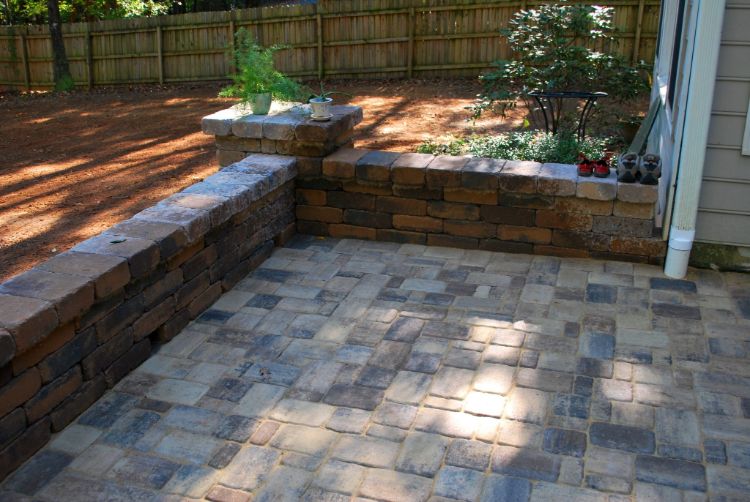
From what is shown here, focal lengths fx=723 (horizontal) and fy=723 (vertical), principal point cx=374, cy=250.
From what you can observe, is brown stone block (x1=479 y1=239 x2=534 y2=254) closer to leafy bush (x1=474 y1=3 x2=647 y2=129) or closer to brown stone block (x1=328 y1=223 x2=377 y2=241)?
brown stone block (x1=328 y1=223 x2=377 y2=241)

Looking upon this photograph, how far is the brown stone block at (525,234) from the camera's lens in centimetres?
472

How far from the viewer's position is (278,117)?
509 cm

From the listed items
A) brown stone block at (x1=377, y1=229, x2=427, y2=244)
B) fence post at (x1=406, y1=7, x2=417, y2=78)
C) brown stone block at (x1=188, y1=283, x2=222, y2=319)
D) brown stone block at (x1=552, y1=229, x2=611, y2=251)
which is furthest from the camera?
fence post at (x1=406, y1=7, x2=417, y2=78)

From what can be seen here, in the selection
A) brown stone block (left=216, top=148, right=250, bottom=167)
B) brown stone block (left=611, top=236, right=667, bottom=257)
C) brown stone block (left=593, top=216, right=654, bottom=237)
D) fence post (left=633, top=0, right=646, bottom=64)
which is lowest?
brown stone block (left=611, top=236, right=667, bottom=257)

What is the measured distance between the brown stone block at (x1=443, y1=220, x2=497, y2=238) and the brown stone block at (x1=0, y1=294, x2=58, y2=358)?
2.74 m

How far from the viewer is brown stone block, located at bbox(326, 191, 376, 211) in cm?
500

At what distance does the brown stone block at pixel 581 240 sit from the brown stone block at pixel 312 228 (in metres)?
1.59

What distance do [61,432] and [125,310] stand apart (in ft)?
2.04

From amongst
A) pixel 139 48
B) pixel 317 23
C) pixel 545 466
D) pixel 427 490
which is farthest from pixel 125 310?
pixel 139 48

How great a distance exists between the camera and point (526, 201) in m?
4.69

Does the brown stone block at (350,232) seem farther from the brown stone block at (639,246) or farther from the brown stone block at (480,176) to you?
the brown stone block at (639,246)

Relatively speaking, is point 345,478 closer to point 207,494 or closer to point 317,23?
point 207,494

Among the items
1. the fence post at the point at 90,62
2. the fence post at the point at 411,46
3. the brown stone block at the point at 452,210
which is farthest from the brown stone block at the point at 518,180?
the fence post at the point at 90,62

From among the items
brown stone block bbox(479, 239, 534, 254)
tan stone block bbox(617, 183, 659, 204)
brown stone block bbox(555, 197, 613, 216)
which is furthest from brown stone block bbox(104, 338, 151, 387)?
tan stone block bbox(617, 183, 659, 204)
